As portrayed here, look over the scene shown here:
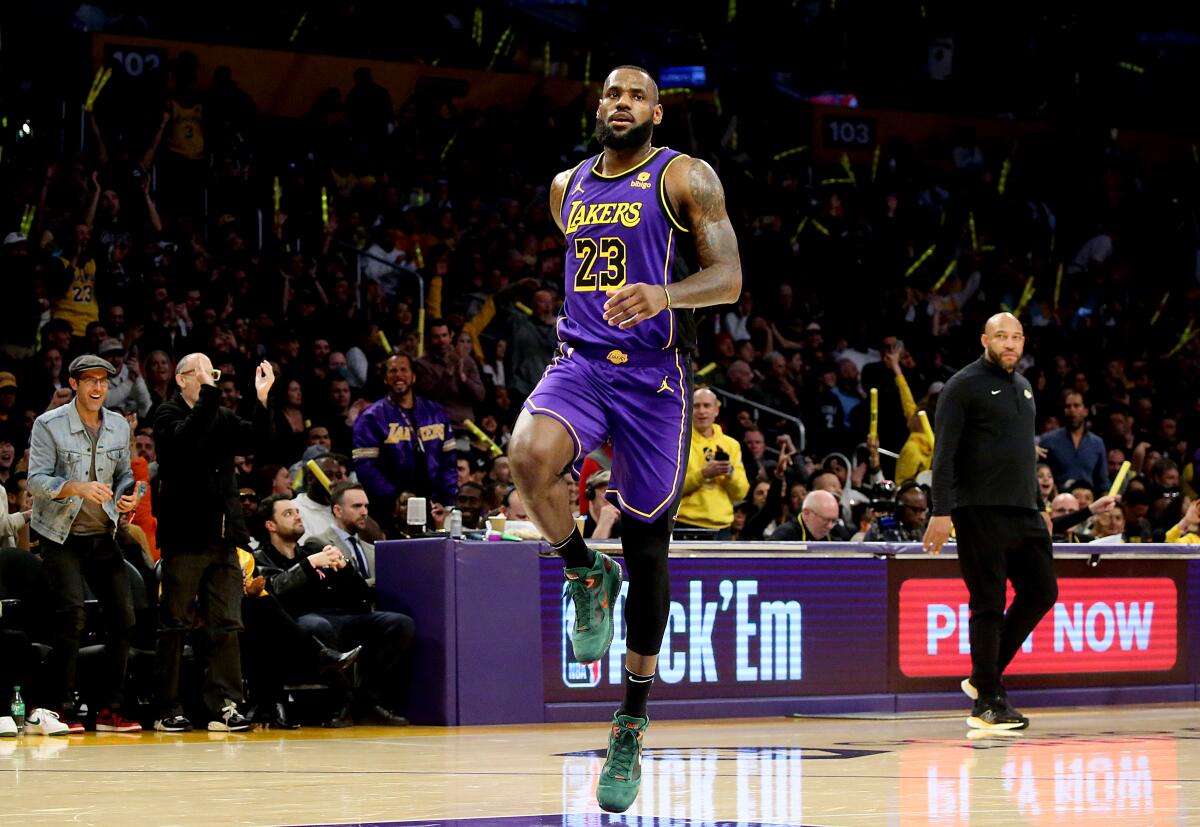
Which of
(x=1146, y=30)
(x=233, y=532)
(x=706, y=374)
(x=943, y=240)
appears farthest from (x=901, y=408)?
(x=1146, y=30)

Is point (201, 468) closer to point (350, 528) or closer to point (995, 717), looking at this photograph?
point (350, 528)

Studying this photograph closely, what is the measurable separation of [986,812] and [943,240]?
615 inches

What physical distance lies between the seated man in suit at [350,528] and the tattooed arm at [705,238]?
5.25 metres

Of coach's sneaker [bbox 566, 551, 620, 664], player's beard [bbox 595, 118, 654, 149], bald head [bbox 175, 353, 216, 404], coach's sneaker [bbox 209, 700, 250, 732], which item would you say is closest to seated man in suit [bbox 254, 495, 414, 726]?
coach's sneaker [bbox 209, 700, 250, 732]

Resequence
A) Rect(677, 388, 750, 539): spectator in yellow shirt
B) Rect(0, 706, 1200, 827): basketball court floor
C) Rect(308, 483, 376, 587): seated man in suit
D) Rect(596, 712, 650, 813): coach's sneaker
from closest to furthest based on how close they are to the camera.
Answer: Rect(596, 712, 650, 813): coach's sneaker → Rect(0, 706, 1200, 827): basketball court floor → Rect(308, 483, 376, 587): seated man in suit → Rect(677, 388, 750, 539): spectator in yellow shirt

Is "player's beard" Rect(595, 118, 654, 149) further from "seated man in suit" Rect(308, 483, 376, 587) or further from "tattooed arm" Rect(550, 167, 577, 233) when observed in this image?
"seated man in suit" Rect(308, 483, 376, 587)

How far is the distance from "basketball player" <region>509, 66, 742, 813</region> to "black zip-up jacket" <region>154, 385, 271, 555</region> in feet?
14.1

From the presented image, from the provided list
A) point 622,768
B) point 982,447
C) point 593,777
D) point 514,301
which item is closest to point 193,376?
point 593,777

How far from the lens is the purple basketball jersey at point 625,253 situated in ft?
A: 17.6

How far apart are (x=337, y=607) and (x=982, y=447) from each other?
3.77m

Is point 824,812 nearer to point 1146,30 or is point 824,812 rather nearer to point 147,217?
point 147,217

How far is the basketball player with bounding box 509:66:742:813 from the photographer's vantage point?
532cm

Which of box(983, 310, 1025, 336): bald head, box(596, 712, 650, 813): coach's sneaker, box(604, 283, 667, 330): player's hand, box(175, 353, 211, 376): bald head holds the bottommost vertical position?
box(596, 712, 650, 813): coach's sneaker

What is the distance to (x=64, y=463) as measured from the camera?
9203 millimetres
